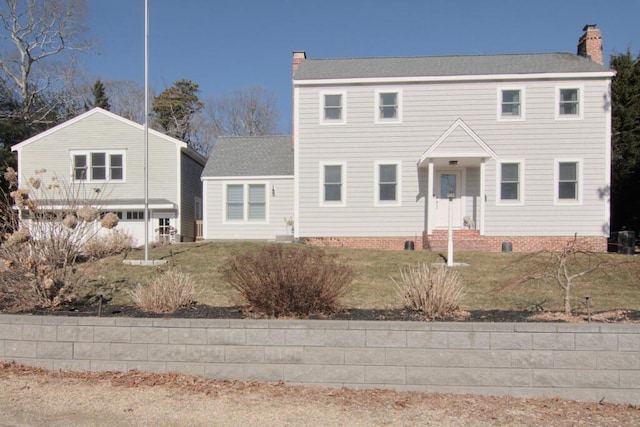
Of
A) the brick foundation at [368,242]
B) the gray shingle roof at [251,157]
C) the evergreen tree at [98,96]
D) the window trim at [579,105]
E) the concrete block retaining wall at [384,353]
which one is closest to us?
the concrete block retaining wall at [384,353]

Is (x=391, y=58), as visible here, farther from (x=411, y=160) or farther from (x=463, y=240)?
(x=463, y=240)

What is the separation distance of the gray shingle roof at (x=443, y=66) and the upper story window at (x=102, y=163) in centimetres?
953

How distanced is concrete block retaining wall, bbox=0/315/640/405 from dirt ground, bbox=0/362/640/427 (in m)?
0.13

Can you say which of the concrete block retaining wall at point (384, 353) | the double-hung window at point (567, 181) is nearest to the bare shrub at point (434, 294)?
the concrete block retaining wall at point (384, 353)

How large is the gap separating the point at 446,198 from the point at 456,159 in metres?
1.64

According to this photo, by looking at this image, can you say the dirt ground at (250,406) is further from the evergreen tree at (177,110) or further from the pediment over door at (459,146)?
the evergreen tree at (177,110)

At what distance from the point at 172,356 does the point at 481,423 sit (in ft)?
10.2

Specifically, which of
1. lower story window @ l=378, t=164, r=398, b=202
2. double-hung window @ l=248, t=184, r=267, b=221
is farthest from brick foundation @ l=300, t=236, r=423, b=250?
double-hung window @ l=248, t=184, r=267, b=221

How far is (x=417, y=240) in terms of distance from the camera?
17.7 m

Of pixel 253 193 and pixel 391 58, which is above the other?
pixel 391 58

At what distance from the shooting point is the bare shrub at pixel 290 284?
5.82 metres

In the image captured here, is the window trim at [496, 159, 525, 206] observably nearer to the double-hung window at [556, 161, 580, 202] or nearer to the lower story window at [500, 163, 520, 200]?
the lower story window at [500, 163, 520, 200]

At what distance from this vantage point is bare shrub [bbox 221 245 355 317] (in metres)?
A: 5.82

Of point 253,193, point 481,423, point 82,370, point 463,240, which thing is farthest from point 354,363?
point 253,193
